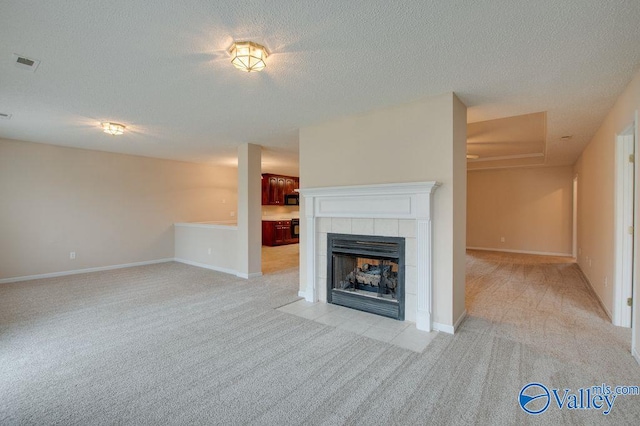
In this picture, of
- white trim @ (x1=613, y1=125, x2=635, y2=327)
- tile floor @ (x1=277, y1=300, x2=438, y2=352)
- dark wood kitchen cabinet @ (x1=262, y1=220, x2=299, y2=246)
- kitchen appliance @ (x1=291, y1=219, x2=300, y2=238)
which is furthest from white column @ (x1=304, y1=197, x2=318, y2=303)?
kitchen appliance @ (x1=291, y1=219, x2=300, y2=238)

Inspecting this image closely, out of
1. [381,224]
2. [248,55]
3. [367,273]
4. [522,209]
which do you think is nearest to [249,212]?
[367,273]

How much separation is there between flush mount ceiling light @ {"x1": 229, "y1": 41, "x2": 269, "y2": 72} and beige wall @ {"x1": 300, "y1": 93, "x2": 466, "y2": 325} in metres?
1.67

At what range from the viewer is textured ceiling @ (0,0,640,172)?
176 centimetres

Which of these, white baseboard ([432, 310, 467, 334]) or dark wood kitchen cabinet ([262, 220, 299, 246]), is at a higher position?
dark wood kitchen cabinet ([262, 220, 299, 246])

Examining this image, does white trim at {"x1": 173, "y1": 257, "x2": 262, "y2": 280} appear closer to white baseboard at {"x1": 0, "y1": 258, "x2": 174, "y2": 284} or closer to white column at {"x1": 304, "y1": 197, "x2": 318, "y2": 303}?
white baseboard at {"x1": 0, "y1": 258, "x2": 174, "y2": 284}

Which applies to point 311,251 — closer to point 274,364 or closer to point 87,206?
point 274,364

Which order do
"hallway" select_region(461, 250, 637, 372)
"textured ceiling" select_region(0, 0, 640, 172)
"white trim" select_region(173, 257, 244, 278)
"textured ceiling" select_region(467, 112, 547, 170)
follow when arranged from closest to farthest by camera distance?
1. "textured ceiling" select_region(0, 0, 640, 172)
2. "hallway" select_region(461, 250, 637, 372)
3. "textured ceiling" select_region(467, 112, 547, 170)
4. "white trim" select_region(173, 257, 244, 278)

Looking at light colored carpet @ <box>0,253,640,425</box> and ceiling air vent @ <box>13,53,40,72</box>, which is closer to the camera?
light colored carpet @ <box>0,253,640,425</box>

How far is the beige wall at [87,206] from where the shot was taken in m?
5.05

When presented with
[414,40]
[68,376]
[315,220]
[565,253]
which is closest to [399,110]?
[414,40]

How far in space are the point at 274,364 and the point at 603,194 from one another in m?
4.57

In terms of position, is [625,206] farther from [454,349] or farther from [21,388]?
[21,388]

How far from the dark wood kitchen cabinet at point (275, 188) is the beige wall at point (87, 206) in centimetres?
237

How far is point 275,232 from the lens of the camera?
Result: 977cm
